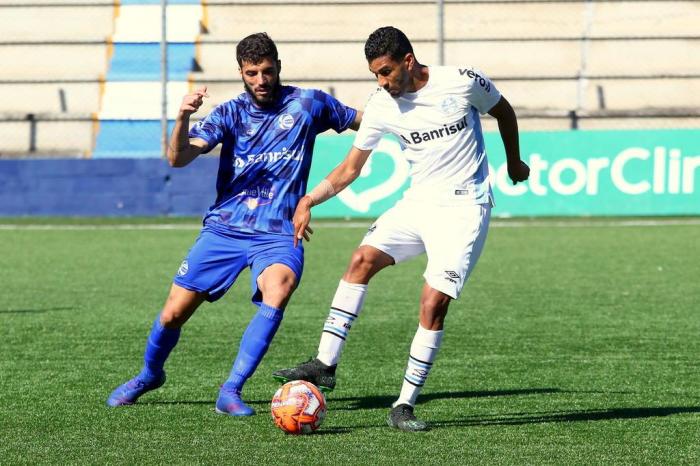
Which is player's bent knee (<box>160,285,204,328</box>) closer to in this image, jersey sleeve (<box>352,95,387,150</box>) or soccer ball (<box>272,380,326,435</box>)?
soccer ball (<box>272,380,326,435</box>)

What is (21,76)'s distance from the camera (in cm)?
2592

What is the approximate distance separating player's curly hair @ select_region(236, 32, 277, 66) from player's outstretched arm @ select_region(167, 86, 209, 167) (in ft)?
0.90

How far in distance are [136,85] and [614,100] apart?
365 inches

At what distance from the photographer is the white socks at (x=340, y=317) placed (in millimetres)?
6918

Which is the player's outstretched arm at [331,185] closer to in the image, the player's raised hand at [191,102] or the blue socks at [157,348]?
the player's raised hand at [191,102]

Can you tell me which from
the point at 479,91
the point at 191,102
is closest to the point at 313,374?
the point at 191,102

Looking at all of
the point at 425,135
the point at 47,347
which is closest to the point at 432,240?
the point at 425,135

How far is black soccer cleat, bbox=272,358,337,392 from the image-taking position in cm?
688

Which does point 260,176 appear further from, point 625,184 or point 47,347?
point 625,184

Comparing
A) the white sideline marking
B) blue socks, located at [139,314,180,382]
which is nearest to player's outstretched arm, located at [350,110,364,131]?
blue socks, located at [139,314,180,382]

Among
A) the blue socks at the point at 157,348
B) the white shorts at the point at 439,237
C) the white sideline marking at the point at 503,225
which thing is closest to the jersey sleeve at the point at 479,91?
the white shorts at the point at 439,237

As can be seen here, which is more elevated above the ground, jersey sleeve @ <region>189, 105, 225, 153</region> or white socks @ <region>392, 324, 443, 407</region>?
jersey sleeve @ <region>189, 105, 225, 153</region>

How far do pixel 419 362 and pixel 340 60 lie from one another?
62.2ft

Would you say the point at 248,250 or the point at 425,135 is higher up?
the point at 425,135
